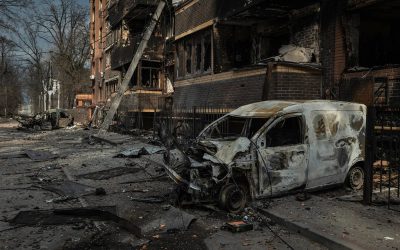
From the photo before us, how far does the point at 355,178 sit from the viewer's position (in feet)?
29.7

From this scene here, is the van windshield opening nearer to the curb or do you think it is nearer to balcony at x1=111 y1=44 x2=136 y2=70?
the curb

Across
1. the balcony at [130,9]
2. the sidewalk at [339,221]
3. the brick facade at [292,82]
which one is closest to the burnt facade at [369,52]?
the brick facade at [292,82]

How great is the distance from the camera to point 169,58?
92.7ft

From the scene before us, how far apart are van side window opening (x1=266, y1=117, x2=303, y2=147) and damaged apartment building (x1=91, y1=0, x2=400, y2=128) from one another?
10.2 ft

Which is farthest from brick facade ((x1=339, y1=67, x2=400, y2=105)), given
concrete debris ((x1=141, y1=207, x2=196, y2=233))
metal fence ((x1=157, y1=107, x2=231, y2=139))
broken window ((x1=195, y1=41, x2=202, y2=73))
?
broken window ((x1=195, y1=41, x2=202, y2=73))

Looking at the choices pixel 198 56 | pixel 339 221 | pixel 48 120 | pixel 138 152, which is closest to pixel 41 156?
pixel 138 152

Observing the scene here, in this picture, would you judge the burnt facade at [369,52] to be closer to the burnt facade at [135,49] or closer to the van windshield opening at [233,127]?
the van windshield opening at [233,127]

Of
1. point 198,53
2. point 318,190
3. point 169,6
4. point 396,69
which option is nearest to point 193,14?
point 198,53

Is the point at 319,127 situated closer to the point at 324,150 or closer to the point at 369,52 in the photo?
the point at 324,150

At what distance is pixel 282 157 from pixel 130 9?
23.1m

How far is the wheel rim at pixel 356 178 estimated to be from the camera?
29.5ft

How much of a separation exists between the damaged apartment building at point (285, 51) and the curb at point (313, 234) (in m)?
4.95

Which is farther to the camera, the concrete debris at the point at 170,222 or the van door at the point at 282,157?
the van door at the point at 282,157

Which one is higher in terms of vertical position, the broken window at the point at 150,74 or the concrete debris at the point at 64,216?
the broken window at the point at 150,74
